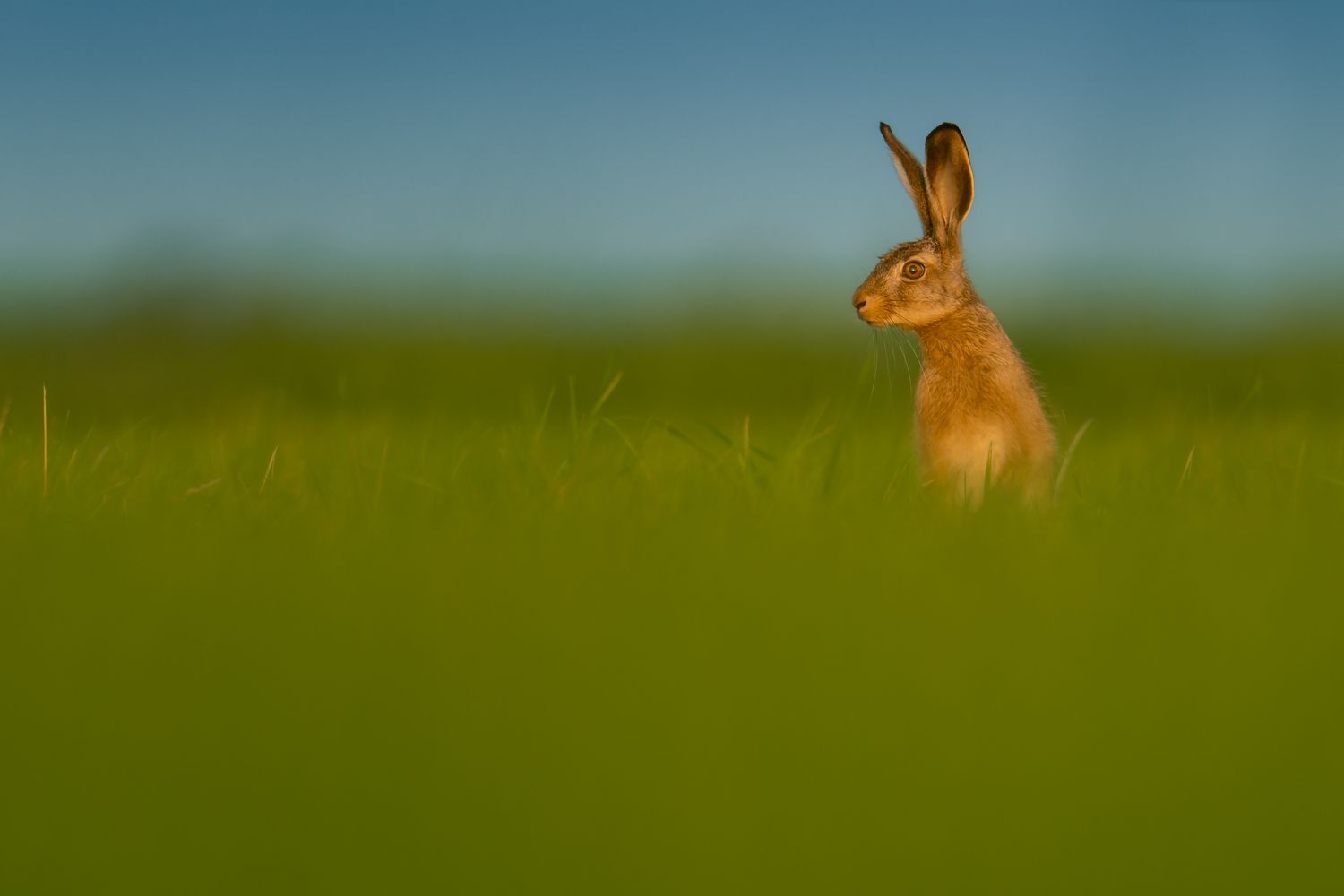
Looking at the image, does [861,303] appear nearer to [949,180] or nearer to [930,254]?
[930,254]

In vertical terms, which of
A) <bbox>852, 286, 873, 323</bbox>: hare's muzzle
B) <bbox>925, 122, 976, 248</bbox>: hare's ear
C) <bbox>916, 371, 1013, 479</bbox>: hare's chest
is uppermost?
<bbox>925, 122, 976, 248</bbox>: hare's ear

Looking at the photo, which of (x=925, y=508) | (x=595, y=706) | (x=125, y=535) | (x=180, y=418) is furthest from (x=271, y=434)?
(x=595, y=706)

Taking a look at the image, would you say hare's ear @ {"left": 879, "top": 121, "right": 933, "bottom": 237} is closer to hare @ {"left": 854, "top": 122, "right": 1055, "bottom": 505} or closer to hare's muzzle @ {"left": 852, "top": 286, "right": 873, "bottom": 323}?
hare @ {"left": 854, "top": 122, "right": 1055, "bottom": 505}

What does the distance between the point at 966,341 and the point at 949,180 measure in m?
0.70

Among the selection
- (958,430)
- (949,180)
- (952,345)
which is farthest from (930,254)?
(958,430)

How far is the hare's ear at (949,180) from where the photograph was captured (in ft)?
16.5

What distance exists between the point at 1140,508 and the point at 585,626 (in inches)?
75.3

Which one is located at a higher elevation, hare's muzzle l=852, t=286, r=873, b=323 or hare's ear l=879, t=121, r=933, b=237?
hare's ear l=879, t=121, r=933, b=237

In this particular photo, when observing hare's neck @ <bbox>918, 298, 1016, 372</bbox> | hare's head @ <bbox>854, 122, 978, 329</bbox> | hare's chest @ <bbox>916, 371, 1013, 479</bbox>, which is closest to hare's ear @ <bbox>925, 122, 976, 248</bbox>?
hare's head @ <bbox>854, 122, 978, 329</bbox>

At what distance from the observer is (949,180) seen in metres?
5.16

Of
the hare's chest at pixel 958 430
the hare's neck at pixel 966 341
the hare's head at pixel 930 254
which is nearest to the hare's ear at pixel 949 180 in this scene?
the hare's head at pixel 930 254

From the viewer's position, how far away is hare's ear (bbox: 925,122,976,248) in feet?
16.5

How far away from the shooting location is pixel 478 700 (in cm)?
186

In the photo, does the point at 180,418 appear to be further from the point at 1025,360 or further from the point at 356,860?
the point at 356,860
